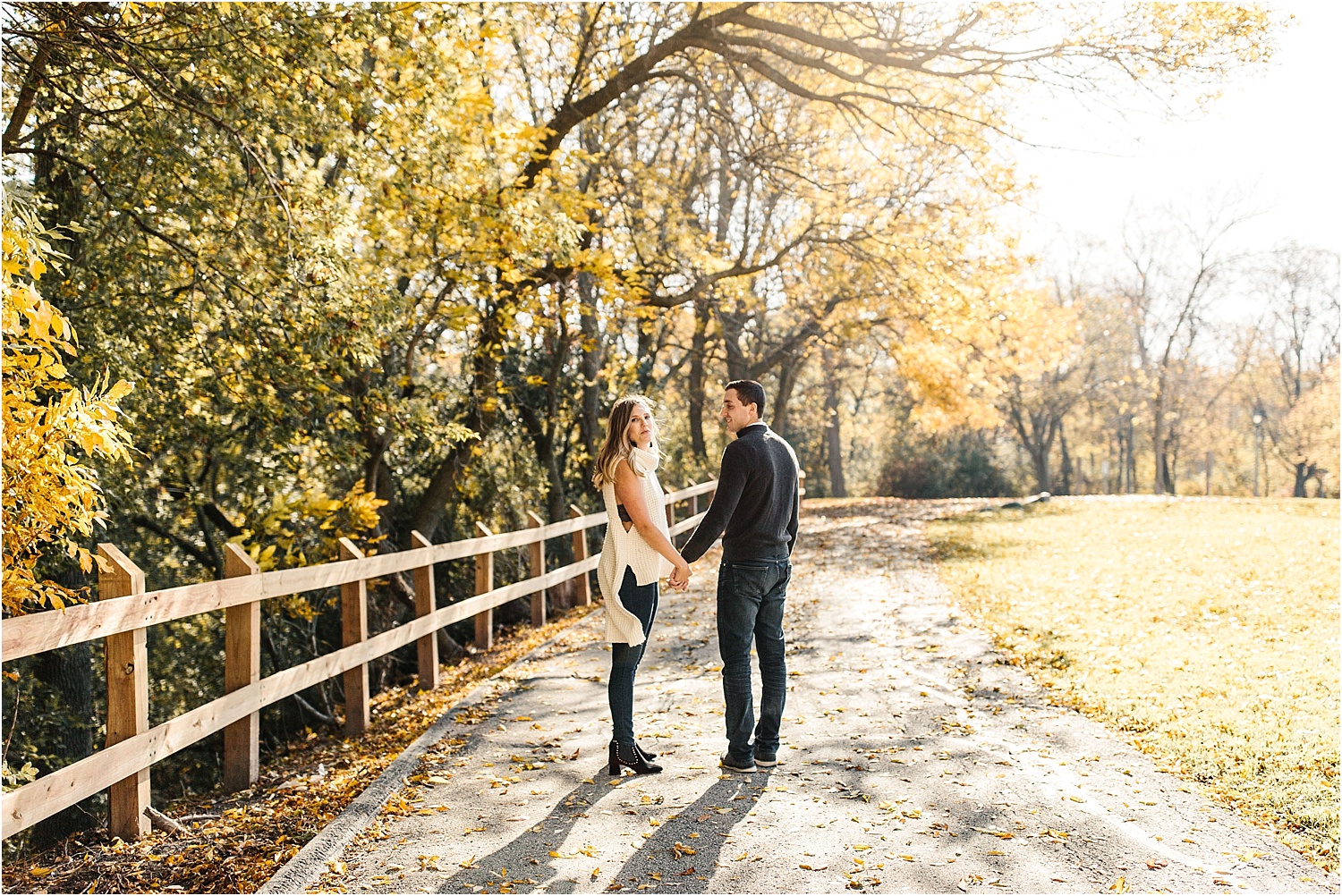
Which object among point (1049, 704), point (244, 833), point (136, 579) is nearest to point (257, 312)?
point (136, 579)

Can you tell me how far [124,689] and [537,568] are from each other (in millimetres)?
6439

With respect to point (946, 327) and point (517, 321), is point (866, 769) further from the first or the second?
point (946, 327)

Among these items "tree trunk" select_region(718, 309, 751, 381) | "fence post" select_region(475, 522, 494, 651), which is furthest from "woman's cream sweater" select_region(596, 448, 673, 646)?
"tree trunk" select_region(718, 309, 751, 381)

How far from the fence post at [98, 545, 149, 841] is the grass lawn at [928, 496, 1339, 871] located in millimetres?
5194

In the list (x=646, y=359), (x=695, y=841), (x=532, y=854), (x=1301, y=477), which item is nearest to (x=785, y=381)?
(x=646, y=359)

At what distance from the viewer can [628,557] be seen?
552 centimetres

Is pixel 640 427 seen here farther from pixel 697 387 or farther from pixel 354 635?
pixel 697 387

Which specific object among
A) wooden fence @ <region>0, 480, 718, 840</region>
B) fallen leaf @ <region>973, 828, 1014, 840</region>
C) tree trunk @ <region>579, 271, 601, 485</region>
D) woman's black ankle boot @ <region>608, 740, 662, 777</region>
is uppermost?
tree trunk @ <region>579, 271, 601, 485</region>

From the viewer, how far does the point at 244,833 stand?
5.13 meters

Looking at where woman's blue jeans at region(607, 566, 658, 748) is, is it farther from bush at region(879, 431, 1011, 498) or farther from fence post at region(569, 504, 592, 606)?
bush at region(879, 431, 1011, 498)

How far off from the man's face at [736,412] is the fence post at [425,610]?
3.31 metres

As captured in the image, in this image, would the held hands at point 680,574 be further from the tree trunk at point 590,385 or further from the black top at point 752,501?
the tree trunk at point 590,385

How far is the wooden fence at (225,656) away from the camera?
163 inches

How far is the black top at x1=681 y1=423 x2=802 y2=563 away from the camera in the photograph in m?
5.52
